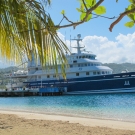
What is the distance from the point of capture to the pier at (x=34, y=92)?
35638 mm

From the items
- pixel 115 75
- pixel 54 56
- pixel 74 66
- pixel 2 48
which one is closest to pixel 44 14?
pixel 54 56

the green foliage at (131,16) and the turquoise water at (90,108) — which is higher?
the green foliage at (131,16)

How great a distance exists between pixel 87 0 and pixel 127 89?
105ft

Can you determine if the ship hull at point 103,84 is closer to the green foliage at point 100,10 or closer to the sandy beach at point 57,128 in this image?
the sandy beach at point 57,128

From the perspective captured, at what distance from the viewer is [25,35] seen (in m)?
1.49

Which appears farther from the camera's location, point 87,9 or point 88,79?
point 88,79

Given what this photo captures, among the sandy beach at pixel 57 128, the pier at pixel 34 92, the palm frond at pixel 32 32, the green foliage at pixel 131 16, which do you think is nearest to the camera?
the green foliage at pixel 131 16

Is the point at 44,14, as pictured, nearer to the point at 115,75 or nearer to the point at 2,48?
the point at 2,48

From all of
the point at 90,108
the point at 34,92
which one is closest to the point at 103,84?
the point at 34,92

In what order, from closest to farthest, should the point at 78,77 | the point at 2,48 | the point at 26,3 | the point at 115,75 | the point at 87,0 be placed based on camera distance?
1. the point at 87,0
2. the point at 26,3
3. the point at 2,48
4. the point at 115,75
5. the point at 78,77

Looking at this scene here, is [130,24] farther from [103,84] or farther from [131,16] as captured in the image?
[103,84]

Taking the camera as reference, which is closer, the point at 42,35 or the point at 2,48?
the point at 42,35

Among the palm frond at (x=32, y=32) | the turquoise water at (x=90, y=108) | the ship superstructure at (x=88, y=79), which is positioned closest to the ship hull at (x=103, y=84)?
the ship superstructure at (x=88, y=79)

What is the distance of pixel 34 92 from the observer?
37.3 metres
